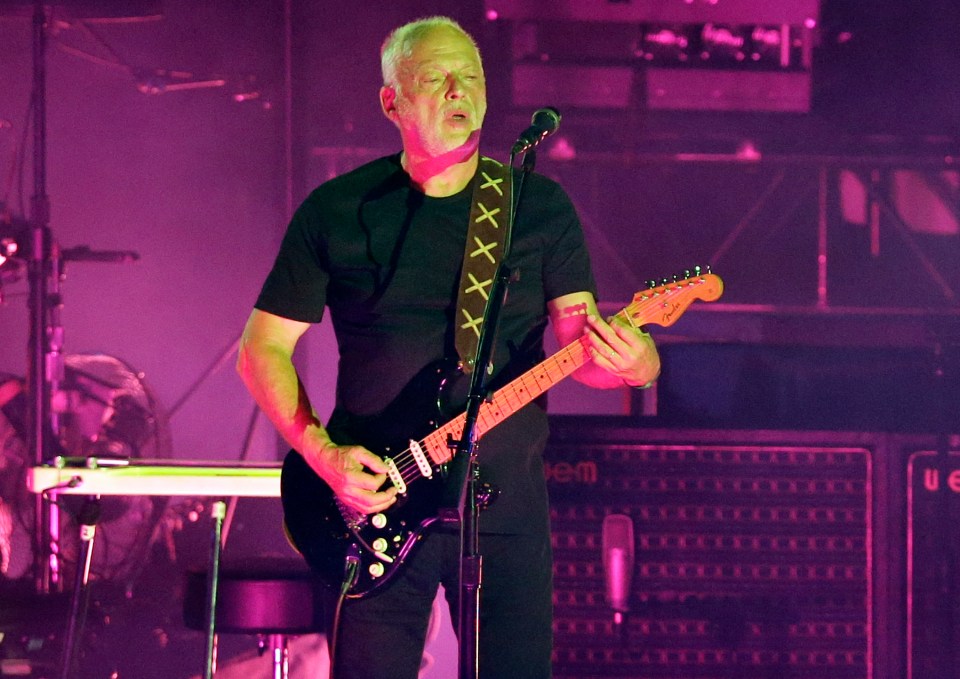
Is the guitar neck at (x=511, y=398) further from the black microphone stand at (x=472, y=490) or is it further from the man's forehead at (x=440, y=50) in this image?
the man's forehead at (x=440, y=50)

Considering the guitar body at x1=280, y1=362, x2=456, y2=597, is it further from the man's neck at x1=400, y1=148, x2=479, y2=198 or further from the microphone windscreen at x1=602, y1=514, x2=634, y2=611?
the microphone windscreen at x1=602, y1=514, x2=634, y2=611

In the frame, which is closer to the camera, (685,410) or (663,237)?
(685,410)

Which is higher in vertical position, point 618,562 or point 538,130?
point 538,130

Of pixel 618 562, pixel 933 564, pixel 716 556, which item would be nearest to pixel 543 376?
pixel 618 562

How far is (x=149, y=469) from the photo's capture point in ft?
13.3

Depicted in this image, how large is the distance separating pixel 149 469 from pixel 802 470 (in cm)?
220

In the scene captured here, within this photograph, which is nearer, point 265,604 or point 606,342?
point 606,342

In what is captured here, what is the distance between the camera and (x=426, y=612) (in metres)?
2.87

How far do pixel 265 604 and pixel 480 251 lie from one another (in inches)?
63.6

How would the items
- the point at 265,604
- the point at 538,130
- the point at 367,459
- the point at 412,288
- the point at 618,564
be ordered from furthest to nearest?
1. the point at 618,564
2. the point at 265,604
3. the point at 412,288
4. the point at 367,459
5. the point at 538,130

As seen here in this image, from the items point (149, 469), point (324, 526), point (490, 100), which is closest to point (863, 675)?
point (324, 526)

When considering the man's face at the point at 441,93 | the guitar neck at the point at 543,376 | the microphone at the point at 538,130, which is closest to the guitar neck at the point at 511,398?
the guitar neck at the point at 543,376

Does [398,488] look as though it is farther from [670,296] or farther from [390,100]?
[390,100]

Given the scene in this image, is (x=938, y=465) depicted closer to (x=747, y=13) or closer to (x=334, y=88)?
(x=747, y=13)
